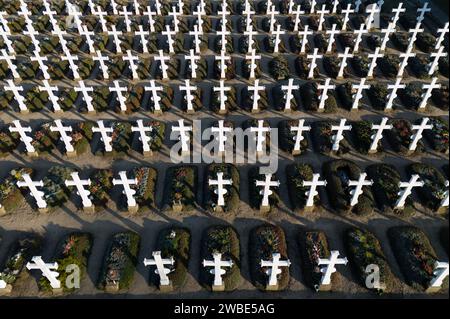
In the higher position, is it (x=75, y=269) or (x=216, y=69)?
(x=216, y=69)

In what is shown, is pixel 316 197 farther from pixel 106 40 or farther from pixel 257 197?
pixel 106 40

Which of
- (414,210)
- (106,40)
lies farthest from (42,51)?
(414,210)

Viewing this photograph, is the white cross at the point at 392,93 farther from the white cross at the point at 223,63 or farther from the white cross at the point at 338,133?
the white cross at the point at 223,63

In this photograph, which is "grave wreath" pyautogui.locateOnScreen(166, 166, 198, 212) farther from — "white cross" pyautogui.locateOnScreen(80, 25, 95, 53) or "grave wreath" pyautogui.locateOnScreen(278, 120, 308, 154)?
"white cross" pyautogui.locateOnScreen(80, 25, 95, 53)

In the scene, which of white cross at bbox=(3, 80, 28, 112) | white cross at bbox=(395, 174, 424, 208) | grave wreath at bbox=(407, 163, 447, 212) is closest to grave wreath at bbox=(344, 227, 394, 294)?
white cross at bbox=(395, 174, 424, 208)

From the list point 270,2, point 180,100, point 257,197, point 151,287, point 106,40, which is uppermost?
point 270,2

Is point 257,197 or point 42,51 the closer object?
point 257,197
